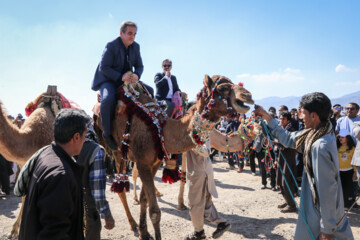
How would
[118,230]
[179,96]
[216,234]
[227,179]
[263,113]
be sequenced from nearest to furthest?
[263,113], [216,234], [118,230], [179,96], [227,179]

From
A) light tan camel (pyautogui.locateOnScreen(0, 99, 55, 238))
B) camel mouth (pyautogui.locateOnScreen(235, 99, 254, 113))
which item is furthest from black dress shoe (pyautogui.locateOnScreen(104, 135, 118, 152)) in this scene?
camel mouth (pyautogui.locateOnScreen(235, 99, 254, 113))

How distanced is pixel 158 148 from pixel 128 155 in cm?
64

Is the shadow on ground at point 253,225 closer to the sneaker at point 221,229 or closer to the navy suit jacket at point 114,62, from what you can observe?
the sneaker at point 221,229

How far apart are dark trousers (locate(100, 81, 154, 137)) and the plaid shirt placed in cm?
170

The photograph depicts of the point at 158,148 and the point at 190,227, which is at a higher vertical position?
the point at 158,148

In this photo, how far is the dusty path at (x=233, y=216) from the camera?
502 centimetres

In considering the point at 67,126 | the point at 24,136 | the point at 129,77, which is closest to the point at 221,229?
the point at 129,77

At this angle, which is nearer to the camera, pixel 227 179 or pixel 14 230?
pixel 14 230

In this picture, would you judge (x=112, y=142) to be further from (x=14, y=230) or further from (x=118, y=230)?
(x=14, y=230)

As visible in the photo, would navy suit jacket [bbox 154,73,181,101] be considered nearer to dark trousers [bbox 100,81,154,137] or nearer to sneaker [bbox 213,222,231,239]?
dark trousers [bbox 100,81,154,137]

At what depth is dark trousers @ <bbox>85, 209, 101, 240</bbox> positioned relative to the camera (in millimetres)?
2539

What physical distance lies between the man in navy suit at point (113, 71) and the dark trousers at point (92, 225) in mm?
1935

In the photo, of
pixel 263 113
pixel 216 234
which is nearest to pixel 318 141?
pixel 263 113

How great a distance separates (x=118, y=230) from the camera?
17.0 ft
